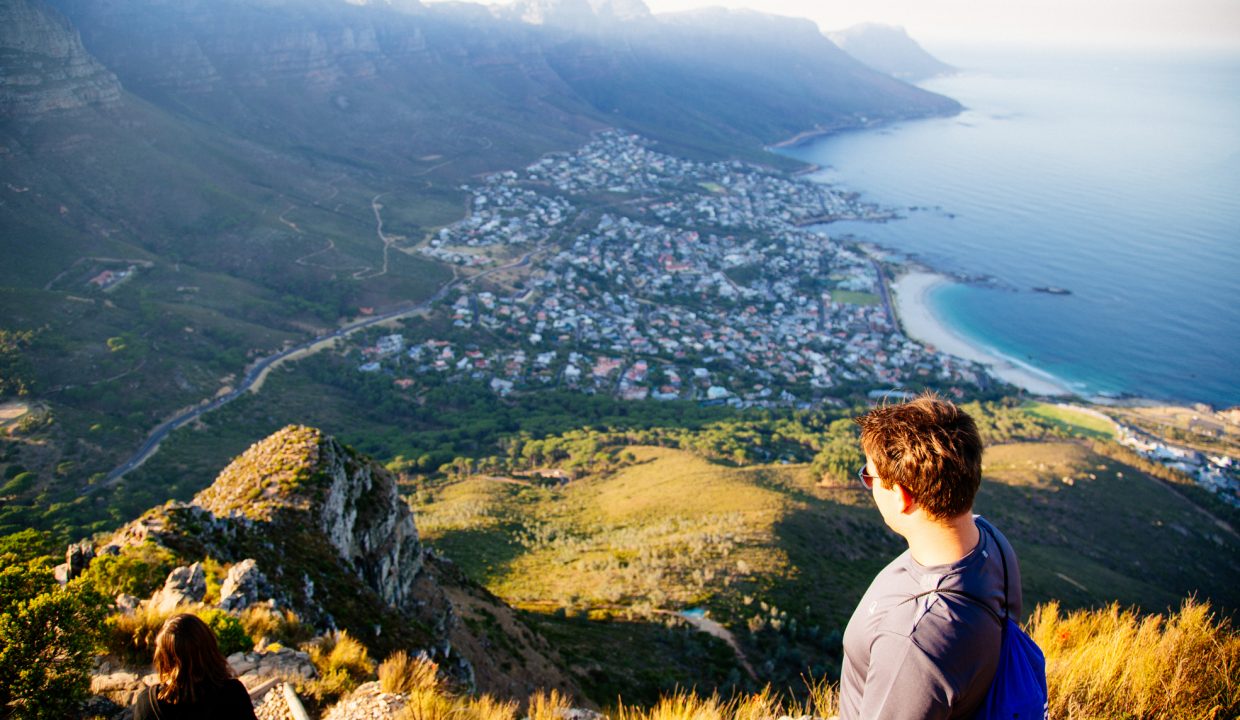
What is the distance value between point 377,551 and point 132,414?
2724 centimetres

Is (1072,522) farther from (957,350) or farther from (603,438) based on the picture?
(957,350)

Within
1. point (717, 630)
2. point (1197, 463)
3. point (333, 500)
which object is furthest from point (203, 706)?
point (1197, 463)

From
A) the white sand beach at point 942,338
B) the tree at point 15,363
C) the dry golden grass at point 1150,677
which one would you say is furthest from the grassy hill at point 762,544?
the tree at point 15,363

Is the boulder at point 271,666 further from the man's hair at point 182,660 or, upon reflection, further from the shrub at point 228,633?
the man's hair at point 182,660

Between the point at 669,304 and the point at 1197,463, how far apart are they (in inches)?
1650

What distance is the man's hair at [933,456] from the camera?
2037 millimetres

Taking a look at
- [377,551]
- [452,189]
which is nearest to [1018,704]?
[377,551]

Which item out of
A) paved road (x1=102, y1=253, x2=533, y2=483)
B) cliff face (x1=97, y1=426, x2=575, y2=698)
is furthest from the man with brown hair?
paved road (x1=102, y1=253, x2=533, y2=483)

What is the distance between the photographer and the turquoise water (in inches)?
2283

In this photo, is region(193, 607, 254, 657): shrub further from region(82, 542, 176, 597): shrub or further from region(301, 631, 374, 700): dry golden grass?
region(82, 542, 176, 597): shrub

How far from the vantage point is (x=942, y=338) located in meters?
58.5

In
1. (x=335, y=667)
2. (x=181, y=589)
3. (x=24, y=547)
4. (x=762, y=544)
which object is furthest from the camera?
(x=762, y=544)

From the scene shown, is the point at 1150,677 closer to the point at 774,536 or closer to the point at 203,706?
the point at 203,706

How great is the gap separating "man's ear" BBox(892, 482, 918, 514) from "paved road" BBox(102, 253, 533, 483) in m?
34.3
